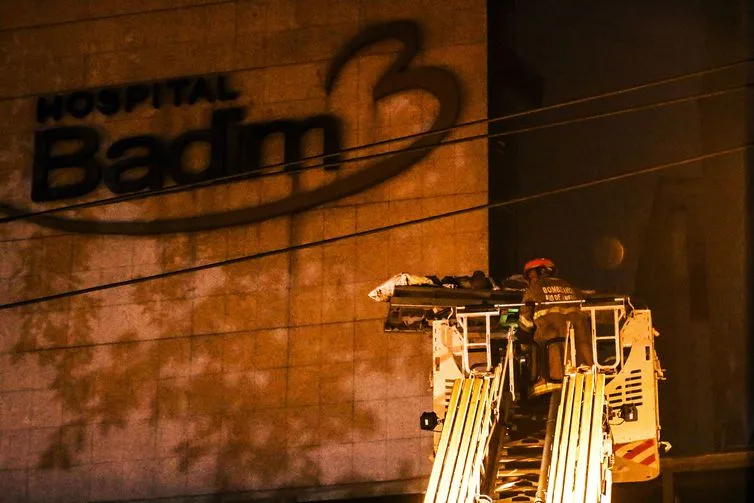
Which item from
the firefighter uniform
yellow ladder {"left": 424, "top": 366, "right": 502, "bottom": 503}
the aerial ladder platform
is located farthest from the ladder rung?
the firefighter uniform

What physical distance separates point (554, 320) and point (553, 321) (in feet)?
0.05

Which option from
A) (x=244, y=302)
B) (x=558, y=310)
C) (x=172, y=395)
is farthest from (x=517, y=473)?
(x=172, y=395)

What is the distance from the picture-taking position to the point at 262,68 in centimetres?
2447

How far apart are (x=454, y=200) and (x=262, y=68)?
427cm

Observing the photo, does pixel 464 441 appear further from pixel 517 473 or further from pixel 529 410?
pixel 529 410

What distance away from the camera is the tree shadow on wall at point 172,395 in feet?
74.0

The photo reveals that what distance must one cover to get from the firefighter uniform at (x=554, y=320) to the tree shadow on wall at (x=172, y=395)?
21.7 ft

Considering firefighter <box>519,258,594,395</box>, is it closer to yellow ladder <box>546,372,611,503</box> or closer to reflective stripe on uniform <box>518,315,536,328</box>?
reflective stripe on uniform <box>518,315,536,328</box>

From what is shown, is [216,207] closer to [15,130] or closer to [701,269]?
[15,130]

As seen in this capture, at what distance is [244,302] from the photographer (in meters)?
23.4

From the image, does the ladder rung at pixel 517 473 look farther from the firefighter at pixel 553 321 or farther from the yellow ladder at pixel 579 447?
the yellow ladder at pixel 579 447

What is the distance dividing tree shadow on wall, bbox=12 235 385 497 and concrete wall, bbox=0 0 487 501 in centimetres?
3

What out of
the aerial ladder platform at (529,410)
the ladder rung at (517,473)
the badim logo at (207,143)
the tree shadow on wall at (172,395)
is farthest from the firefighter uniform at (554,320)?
the badim logo at (207,143)

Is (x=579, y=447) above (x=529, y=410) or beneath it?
beneath
